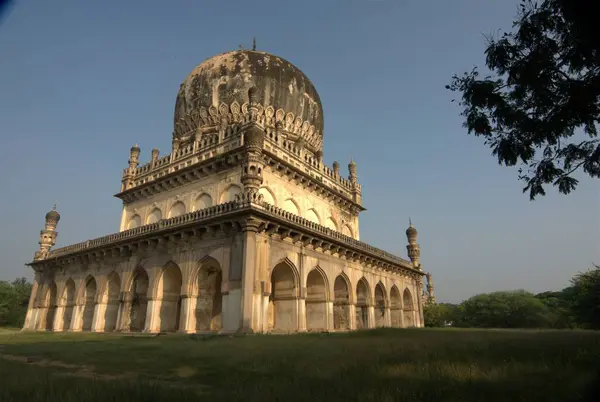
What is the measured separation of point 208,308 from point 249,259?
5.05 m

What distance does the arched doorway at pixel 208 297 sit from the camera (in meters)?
19.6

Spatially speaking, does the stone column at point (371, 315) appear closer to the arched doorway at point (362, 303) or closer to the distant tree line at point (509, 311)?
the arched doorway at point (362, 303)

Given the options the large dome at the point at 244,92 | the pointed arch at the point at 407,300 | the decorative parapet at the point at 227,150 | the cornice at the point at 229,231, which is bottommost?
the pointed arch at the point at 407,300

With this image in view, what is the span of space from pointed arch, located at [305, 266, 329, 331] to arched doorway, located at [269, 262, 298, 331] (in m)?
1.73

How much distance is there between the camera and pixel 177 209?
83.0ft

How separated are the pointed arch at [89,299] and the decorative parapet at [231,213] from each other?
2.23m

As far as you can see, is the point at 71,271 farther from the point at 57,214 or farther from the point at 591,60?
the point at 591,60

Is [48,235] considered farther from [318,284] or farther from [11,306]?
[318,284]

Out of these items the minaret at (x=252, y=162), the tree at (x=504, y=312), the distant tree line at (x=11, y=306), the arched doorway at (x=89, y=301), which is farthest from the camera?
the distant tree line at (x=11, y=306)

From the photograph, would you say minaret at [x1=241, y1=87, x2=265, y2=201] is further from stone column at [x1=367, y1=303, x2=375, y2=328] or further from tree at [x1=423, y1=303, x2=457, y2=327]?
tree at [x1=423, y1=303, x2=457, y2=327]

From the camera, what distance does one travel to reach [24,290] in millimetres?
44281

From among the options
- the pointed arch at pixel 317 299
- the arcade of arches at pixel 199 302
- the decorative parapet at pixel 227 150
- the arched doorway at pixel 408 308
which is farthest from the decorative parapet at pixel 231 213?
the decorative parapet at pixel 227 150

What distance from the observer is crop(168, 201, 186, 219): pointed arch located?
24930 mm

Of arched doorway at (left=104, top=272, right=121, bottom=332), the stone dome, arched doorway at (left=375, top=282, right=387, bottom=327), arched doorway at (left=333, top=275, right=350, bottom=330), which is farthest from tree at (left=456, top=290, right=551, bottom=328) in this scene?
the stone dome
